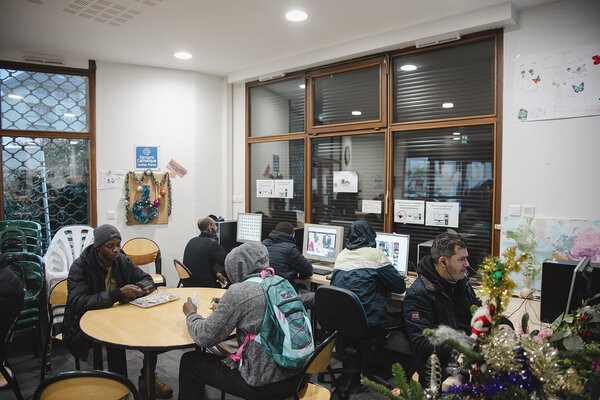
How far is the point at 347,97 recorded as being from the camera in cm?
428

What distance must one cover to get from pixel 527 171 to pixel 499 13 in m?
1.28

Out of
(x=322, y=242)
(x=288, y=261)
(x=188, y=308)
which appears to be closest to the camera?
(x=188, y=308)

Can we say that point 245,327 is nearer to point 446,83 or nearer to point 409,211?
point 409,211

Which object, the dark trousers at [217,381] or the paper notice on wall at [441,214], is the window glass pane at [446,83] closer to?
the paper notice on wall at [441,214]

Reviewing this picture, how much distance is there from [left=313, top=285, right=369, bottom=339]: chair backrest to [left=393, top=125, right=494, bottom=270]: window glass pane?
39.2 inches

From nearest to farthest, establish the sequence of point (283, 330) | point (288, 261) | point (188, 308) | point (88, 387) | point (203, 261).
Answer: point (88, 387)
point (283, 330)
point (188, 308)
point (288, 261)
point (203, 261)

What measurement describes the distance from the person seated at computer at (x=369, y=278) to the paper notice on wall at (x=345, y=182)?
1.24m

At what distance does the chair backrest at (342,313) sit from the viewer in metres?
2.61

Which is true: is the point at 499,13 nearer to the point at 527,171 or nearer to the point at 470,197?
the point at 527,171

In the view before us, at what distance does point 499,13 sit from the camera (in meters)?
3.08

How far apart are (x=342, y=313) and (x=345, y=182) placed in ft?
6.30

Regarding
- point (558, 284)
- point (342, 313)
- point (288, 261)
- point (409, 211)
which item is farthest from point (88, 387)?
point (409, 211)

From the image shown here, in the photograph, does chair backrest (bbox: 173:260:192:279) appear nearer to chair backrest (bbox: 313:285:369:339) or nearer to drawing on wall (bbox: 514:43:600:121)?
chair backrest (bbox: 313:285:369:339)

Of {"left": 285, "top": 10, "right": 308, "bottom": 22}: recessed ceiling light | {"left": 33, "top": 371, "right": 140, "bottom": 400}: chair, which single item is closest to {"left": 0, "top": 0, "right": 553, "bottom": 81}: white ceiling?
{"left": 285, "top": 10, "right": 308, "bottom": 22}: recessed ceiling light
